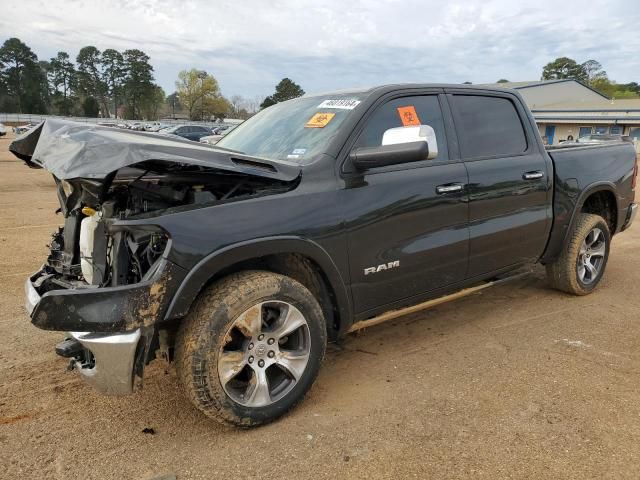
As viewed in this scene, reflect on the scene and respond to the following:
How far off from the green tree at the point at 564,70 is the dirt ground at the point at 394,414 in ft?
306

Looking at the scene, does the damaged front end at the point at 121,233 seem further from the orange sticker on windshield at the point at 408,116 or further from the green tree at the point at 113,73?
the green tree at the point at 113,73

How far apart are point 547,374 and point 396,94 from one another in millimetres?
2183

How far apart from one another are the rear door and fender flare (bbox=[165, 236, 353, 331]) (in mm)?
1232

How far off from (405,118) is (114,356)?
7.86 feet

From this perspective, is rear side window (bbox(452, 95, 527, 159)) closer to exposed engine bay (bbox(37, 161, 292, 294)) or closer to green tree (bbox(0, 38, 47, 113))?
exposed engine bay (bbox(37, 161, 292, 294))

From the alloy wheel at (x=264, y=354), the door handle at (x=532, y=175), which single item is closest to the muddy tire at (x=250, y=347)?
the alloy wheel at (x=264, y=354)

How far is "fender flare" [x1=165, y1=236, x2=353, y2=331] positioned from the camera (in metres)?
2.55

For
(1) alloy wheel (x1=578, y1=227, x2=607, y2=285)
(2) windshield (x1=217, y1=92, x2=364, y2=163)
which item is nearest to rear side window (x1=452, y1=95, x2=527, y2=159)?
(2) windshield (x1=217, y1=92, x2=364, y2=163)

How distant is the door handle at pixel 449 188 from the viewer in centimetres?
353

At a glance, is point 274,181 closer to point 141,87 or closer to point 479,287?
point 479,287

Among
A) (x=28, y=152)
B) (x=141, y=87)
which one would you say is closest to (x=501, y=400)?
(x=28, y=152)

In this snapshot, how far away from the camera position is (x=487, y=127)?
4.11m

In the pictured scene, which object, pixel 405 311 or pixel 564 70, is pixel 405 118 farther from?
pixel 564 70

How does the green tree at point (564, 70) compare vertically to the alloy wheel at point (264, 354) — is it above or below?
above
